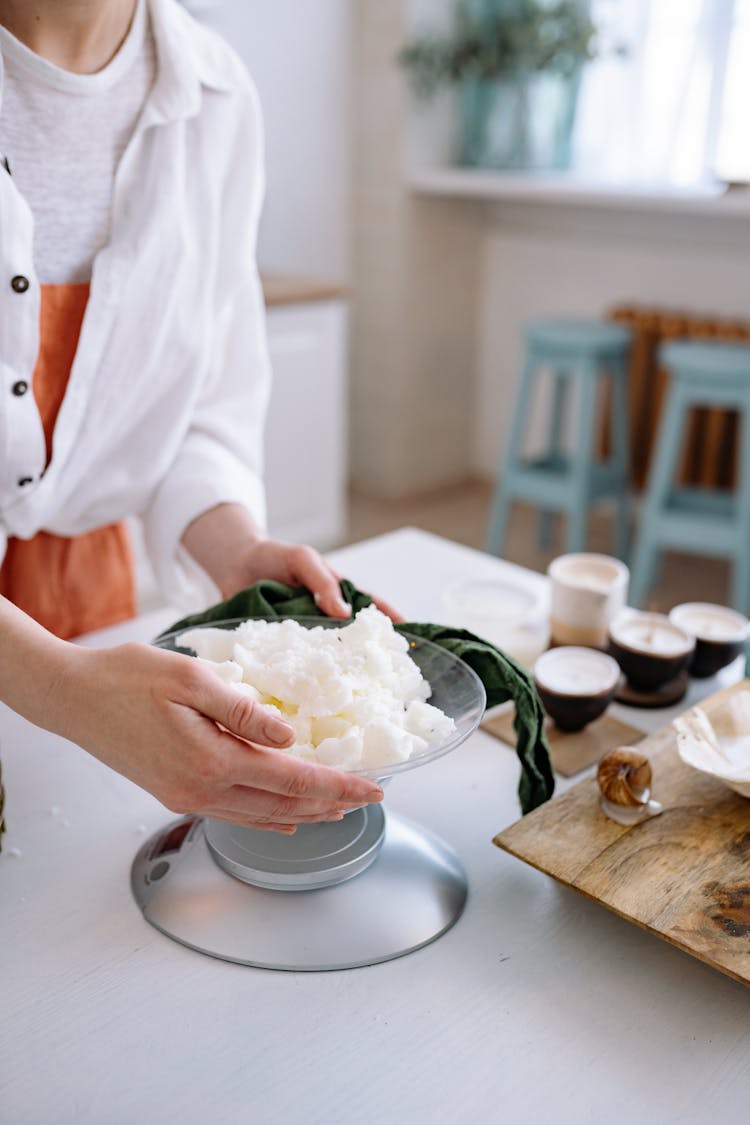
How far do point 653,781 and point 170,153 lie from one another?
2.46 feet

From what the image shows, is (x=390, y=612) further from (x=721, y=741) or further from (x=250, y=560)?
(x=721, y=741)

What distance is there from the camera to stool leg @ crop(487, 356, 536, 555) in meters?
3.18

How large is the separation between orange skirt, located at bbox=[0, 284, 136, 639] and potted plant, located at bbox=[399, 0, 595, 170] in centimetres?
282

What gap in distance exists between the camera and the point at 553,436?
3.53 m

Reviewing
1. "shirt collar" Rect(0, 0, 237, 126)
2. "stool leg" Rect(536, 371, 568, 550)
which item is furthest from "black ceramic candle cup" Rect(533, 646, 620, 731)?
"stool leg" Rect(536, 371, 568, 550)

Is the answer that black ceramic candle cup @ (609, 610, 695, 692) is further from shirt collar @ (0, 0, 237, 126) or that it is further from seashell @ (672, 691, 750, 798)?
shirt collar @ (0, 0, 237, 126)

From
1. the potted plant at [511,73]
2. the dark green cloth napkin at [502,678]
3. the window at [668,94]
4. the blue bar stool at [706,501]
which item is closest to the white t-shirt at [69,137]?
the dark green cloth napkin at [502,678]

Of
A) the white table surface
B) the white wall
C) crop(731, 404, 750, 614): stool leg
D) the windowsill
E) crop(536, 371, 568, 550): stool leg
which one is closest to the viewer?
the white table surface

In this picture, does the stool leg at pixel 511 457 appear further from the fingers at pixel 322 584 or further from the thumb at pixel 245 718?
the thumb at pixel 245 718

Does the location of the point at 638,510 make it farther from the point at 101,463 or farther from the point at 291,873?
the point at 291,873

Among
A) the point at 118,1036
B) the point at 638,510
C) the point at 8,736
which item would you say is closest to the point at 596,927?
the point at 118,1036

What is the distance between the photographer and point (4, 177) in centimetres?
88

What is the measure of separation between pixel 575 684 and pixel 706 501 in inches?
85.3

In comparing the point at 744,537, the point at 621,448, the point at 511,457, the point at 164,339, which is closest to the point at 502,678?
the point at 164,339
